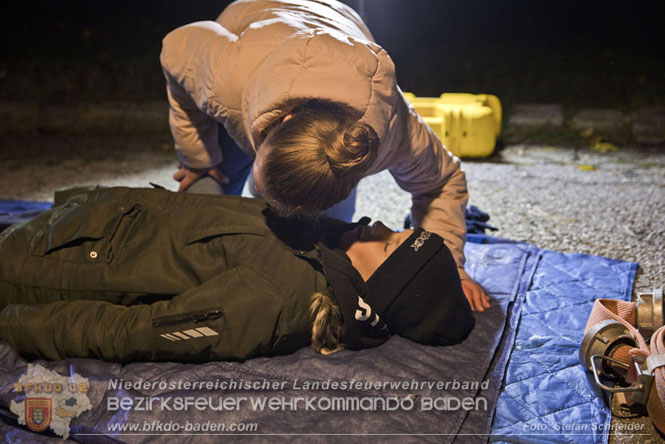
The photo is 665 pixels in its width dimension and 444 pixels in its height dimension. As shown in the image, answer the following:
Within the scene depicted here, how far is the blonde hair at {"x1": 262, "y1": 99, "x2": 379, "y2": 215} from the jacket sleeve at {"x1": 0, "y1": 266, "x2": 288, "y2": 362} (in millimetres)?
251

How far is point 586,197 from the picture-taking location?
2.67 m

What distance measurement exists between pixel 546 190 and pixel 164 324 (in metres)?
2.14

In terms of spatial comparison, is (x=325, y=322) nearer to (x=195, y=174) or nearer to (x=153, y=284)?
(x=153, y=284)

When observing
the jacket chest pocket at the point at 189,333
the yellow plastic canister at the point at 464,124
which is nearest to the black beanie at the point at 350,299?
the jacket chest pocket at the point at 189,333

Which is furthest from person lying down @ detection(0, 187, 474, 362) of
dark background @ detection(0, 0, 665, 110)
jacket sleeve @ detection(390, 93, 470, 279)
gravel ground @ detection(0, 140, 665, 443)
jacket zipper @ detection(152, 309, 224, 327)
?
dark background @ detection(0, 0, 665, 110)

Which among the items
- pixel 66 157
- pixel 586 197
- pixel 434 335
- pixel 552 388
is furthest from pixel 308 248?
pixel 66 157

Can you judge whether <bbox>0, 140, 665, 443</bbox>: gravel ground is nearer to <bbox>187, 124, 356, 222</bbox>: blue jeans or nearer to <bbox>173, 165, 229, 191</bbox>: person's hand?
<bbox>187, 124, 356, 222</bbox>: blue jeans

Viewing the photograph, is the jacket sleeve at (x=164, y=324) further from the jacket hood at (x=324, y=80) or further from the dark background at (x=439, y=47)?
the dark background at (x=439, y=47)

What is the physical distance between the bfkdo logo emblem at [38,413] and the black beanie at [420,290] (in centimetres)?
79

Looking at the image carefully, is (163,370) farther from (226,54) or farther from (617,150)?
(617,150)

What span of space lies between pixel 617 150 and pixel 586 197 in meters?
0.98

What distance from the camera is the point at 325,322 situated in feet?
4.47

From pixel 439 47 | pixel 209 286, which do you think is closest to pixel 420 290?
pixel 209 286

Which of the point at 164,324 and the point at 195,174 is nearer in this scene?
the point at 164,324
